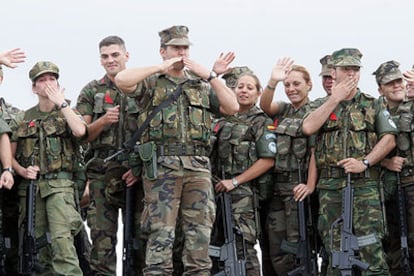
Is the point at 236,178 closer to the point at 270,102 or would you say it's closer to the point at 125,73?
the point at 270,102

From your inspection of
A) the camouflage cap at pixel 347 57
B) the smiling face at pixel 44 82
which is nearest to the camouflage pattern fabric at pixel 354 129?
the camouflage cap at pixel 347 57

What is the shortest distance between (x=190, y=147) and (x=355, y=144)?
1917 millimetres

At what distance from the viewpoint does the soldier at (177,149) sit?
9.26m

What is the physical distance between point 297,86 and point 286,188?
1.26m

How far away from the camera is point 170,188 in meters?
9.36

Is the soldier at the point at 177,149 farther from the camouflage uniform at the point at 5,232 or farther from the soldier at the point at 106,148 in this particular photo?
the camouflage uniform at the point at 5,232

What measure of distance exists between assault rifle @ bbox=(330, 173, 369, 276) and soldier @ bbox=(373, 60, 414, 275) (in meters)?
1.06

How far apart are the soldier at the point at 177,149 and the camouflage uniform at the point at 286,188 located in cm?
150

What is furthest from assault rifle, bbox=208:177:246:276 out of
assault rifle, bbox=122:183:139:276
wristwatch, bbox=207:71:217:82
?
wristwatch, bbox=207:71:217:82

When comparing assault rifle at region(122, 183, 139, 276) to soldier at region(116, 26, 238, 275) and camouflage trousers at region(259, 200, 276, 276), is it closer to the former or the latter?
soldier at region(116, 26, 238, 275)

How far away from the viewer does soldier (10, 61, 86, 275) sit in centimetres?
1044

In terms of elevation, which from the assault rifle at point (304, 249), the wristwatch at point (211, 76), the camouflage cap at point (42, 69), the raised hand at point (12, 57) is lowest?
the assault rifle at point (304, 249)

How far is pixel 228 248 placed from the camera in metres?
10.8

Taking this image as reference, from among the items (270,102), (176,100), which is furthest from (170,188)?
(270,102)
